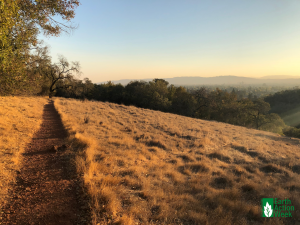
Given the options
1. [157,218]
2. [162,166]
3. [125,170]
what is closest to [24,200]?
[125,170]

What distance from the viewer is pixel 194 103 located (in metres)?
42.7

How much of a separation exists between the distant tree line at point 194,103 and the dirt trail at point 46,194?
35556mm

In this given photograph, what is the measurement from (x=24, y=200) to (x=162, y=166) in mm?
4687

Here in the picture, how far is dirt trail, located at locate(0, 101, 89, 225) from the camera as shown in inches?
118

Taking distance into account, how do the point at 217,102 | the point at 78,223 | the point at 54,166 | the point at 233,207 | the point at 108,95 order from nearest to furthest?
the point at 78,223
the point at 233,207
the point at 54,166
the point at 217,102
the point at 108,95

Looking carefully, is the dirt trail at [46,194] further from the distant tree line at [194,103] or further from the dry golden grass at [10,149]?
the distant tree line at [194,103]

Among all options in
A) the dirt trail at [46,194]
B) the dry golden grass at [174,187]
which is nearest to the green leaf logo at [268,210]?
the dry golden grass at [174,187]

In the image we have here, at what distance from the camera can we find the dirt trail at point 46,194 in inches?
118

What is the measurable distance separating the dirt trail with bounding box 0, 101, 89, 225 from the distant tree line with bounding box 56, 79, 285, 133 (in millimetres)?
35556

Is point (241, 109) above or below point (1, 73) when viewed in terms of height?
below

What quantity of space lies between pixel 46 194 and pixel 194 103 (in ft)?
140

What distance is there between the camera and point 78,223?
2.90 meters

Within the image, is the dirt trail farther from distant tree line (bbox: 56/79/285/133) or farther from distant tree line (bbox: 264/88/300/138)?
distant tree line (bbox: 264/88/300/138)

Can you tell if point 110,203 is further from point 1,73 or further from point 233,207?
point 1,73
